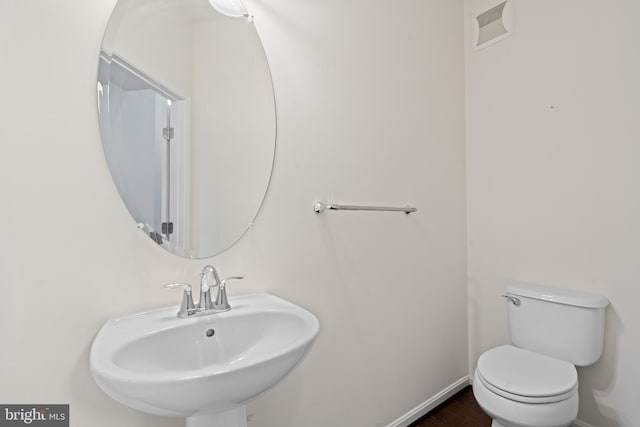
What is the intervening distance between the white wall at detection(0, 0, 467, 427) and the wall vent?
149 mm

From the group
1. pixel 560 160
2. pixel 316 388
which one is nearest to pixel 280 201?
pixel 316 388

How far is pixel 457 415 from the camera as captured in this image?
1.73 meters

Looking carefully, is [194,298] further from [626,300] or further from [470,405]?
[626,300]

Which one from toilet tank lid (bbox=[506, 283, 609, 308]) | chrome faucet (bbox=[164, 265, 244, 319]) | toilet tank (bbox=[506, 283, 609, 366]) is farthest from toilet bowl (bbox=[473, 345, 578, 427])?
chrome faucet (bbox=[164, 265, 244, 319])

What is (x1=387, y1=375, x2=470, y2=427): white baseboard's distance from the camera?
1.61 m

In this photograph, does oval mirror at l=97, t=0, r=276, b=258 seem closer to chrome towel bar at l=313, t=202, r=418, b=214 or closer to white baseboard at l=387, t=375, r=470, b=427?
chrome towel bar at l=313, t=202, r=418, b=214

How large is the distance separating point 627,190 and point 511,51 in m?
0.99

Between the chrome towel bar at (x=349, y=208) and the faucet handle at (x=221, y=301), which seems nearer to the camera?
the faucet handle at (x=221, y=301)

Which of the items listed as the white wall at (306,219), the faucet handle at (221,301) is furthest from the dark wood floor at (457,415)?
the faucet handle at (221,301)

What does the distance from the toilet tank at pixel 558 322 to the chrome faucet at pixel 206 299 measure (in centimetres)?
150

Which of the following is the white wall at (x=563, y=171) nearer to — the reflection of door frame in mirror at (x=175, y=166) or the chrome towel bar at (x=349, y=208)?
the chrome towel bar at (x=349, y=208)

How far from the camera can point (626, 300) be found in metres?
1.43

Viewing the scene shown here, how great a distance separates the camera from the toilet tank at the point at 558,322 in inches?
56.1

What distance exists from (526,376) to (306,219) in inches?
43.7
